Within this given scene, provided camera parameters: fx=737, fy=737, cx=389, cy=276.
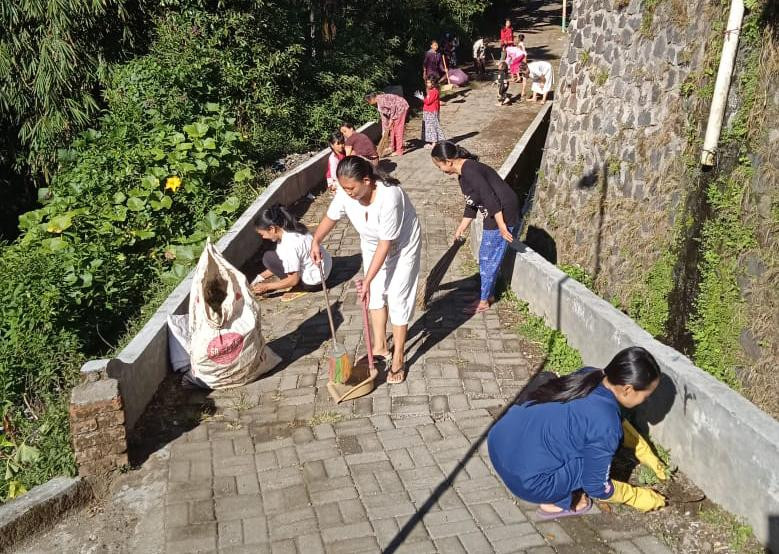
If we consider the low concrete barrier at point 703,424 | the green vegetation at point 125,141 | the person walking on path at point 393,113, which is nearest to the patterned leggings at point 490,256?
the low concrete barrier at point 703,424

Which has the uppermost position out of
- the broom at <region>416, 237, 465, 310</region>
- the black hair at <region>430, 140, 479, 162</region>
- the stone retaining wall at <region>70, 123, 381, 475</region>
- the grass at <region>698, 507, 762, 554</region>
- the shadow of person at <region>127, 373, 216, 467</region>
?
the black hair at <region>430, 140, 479, 162</region>

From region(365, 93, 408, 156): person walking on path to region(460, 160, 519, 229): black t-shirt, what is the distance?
6.47 m

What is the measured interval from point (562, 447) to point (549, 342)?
2443mm

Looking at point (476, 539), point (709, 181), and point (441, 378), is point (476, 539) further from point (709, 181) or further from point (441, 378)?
point (709, 181)

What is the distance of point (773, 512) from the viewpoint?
153 inches

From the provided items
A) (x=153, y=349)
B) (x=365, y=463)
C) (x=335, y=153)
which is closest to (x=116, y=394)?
(x=153, y=349)

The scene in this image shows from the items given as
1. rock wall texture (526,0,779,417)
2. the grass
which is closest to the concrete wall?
rock wall texture (526,0,779,417)

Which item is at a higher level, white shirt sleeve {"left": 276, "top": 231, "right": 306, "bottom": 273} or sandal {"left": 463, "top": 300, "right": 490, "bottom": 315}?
white shirt sleeve {"left": 276, "top": 231, "right": 306, "bottom": 273}

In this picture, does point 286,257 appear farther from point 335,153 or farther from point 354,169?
point 335,153

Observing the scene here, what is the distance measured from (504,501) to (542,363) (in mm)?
1980

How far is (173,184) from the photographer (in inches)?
384

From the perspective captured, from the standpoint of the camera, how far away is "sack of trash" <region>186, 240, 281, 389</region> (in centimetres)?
568

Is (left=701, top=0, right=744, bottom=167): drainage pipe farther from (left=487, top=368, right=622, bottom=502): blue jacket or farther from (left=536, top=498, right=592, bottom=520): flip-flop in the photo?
(left=536, top=498, right=592, bottom=520): flip-flop

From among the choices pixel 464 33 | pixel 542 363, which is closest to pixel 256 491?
pixel 542 363
